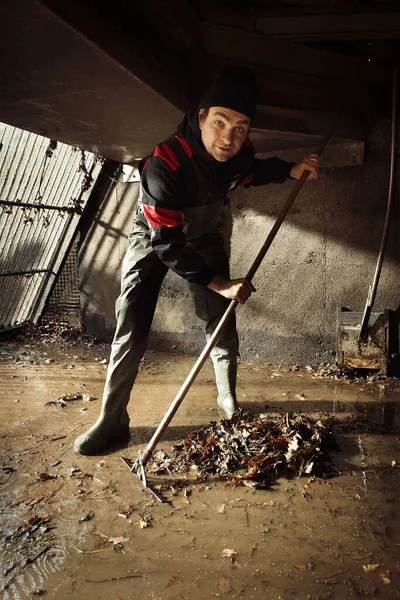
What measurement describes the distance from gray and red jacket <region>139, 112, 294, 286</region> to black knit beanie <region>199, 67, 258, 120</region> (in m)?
0.23

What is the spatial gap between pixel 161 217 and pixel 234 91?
99 centimetres

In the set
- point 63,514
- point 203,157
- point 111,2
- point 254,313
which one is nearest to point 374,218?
point 254,313

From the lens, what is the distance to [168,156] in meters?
3.03

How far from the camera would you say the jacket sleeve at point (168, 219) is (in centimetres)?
294

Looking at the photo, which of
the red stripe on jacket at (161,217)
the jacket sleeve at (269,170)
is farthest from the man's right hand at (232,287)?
the jacket sleeve at (269,170)

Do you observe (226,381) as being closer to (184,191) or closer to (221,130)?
(184,191)

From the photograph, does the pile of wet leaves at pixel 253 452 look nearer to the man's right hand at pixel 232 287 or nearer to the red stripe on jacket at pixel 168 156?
the man's right hand at pixel 232 287

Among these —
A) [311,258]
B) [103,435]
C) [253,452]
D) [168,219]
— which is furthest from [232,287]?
[311,258]

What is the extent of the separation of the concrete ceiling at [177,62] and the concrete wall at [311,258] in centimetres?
57

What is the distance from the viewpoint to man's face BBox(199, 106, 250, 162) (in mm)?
3029

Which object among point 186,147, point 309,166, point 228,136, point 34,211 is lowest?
point 34,211

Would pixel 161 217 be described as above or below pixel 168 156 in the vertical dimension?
below

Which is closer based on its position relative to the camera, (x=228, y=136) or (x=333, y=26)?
(x=228, y=136)

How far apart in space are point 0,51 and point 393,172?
11.4 ft
